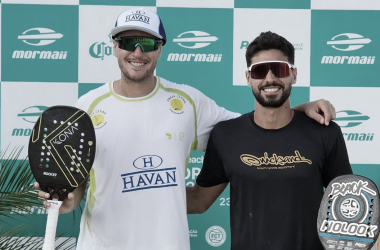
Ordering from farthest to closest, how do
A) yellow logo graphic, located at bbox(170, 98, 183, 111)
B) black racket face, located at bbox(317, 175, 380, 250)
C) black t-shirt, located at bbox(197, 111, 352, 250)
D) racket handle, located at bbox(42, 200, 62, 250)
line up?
yellow logo graphic, located at bbox(170, 98, 183, 111), black t-shirt, located at bbox(197, 111, 352, 250), racket handle, located at bbox(42, 200, 62, 250), black racket face, located at bbox(317, 175, 380, 250)

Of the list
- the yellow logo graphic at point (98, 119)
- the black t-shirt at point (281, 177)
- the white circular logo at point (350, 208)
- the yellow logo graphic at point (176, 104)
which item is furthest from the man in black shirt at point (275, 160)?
the yellow logo graphic at point (98, 119)

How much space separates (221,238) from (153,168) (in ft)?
4.87

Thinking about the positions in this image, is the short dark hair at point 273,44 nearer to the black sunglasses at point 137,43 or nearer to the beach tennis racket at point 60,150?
the black sunglasses at point 137,43

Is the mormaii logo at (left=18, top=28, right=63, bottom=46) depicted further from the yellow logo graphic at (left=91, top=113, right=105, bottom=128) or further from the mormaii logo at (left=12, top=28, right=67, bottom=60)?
the yellow logo graphic at (left=91, top=113, right=105, bottom=128)

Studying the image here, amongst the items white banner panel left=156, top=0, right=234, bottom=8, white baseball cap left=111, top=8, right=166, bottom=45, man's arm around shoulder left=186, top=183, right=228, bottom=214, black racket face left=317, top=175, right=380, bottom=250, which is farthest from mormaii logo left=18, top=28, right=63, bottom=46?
black racket face left=317, top=175, right=380, bottom=250

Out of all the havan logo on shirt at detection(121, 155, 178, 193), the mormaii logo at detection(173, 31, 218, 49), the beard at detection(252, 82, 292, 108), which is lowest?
the havan logo on shirt at detection(121, 155, 178, 193)

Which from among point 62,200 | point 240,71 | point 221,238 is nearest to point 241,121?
point 62,200

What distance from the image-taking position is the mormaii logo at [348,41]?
11.8 feet

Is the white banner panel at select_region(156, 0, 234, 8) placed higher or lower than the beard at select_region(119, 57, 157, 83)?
higher

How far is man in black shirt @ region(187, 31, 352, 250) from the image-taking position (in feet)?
7.09

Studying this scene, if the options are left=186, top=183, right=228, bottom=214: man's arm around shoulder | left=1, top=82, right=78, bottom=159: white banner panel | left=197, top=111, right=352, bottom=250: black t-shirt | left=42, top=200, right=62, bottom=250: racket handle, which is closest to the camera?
left=42, top=200, right=62, bottom=250: racket handle

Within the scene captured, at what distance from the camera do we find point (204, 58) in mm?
3570

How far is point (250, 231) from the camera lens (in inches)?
87.0

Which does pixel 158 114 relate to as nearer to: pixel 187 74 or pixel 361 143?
pixel 187 74
